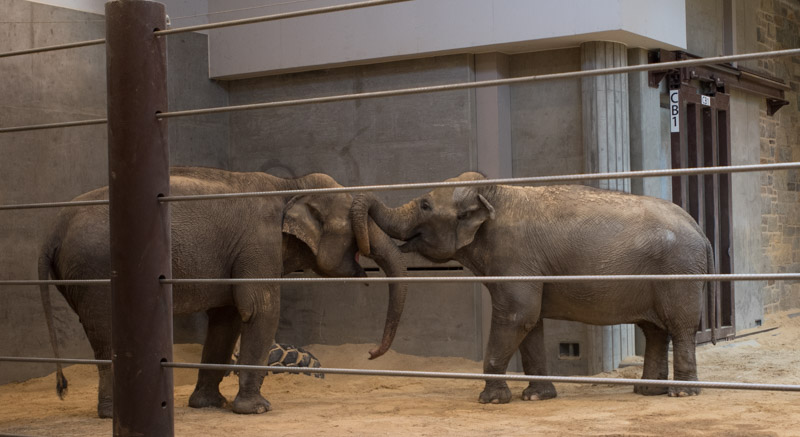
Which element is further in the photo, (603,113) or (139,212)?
(603,113)

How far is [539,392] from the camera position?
616cm

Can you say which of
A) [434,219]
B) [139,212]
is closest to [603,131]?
[434,219]

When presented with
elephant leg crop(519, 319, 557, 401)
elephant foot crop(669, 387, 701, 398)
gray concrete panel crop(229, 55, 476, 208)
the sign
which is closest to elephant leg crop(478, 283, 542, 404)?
elephant leg crop(519, 319, 557, 401)

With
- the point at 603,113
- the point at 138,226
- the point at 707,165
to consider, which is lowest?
the point at 138,226

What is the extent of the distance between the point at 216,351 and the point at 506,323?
5.88 feet

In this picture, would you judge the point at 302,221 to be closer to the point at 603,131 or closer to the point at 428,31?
the point at 428,31

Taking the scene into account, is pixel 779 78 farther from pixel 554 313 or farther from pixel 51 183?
pixel 51 183

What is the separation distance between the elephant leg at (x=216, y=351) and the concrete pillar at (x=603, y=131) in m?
2.69

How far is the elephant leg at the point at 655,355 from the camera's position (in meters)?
6.21

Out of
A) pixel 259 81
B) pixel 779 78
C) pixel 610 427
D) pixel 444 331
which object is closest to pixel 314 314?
pixel 444 331

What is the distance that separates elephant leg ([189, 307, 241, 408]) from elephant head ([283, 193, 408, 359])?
62 cm

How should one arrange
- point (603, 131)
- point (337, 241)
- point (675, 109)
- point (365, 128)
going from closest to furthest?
point (337, 241), point (603, 131), point (675, 109), point (365, 128)

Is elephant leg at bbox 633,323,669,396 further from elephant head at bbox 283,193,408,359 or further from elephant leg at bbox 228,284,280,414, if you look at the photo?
elephant leg at bbox 228,284,280,414

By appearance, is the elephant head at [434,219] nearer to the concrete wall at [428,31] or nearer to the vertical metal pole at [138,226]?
the concrete wall at [428,31]
